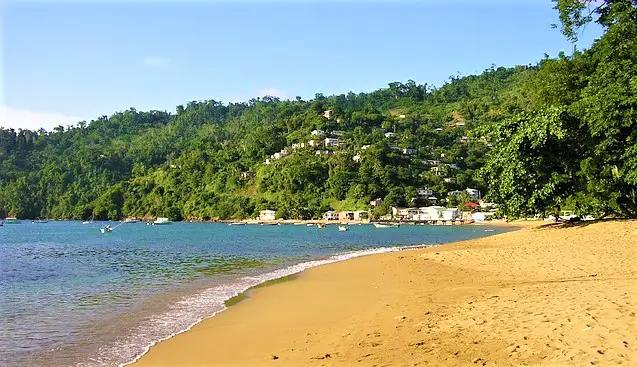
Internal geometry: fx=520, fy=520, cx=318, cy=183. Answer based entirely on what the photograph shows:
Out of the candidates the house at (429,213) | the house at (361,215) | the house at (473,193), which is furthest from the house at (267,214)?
the house at (473,193)

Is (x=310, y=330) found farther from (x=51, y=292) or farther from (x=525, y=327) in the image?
(x=51, y=292)

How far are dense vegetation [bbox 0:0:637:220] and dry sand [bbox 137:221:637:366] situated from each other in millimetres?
10013

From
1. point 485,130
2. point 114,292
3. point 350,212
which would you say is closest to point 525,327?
point 114,292

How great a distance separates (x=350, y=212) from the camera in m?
142

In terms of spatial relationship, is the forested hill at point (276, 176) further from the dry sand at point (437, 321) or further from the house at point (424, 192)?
the dry sand at point (437, 321)

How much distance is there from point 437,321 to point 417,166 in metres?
154

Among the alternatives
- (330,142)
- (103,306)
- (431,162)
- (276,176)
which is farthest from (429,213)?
(103,306)

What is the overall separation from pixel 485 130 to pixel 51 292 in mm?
24827

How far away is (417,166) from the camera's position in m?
161

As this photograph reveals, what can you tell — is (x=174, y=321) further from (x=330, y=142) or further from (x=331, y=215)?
Answer: (x=330, y=142)

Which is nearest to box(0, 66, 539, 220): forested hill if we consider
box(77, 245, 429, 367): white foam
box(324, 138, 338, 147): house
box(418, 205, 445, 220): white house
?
box(324, 138, 338, 147): house

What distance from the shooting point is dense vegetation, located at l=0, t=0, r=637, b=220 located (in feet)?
91.5

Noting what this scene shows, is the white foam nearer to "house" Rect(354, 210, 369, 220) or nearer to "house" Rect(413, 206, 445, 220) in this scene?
"house" Rect(413, 206, 445, 220)

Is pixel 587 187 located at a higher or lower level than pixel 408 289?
higher
